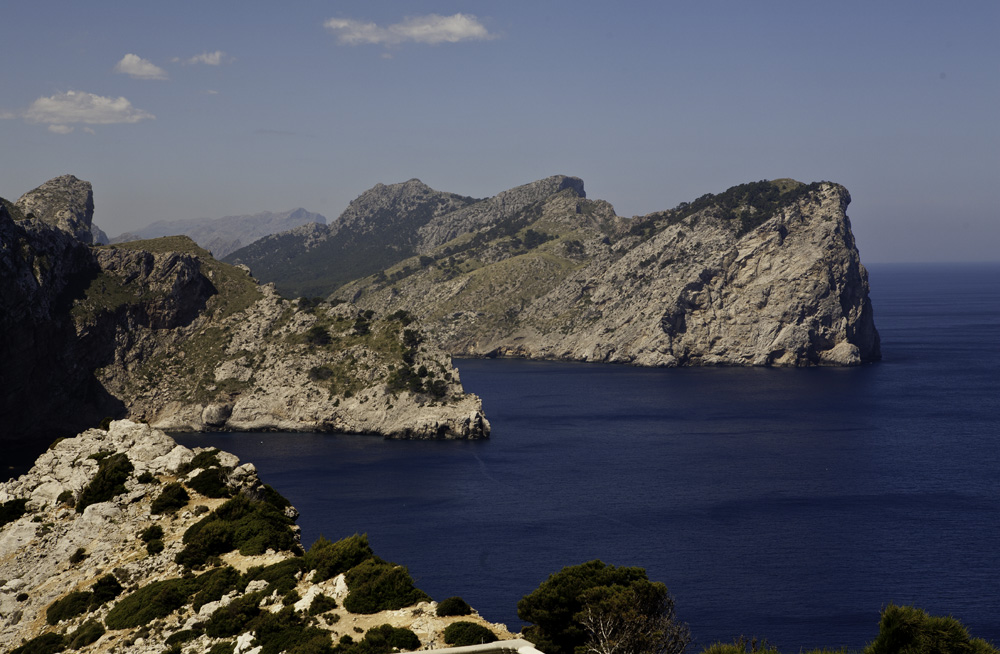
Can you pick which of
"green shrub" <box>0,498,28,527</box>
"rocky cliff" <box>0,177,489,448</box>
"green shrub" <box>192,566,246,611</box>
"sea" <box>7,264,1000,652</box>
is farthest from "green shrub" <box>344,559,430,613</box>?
"rocky cliff" <box>0,177,489,448</box>

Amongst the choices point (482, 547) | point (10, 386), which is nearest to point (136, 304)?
point (10, 386)

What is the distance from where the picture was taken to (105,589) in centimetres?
5291

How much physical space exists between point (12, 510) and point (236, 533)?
18.9m

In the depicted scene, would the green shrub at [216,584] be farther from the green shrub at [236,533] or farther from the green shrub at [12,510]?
the green shrub at [12,510]

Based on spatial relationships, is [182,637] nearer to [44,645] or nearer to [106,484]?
[44,645]

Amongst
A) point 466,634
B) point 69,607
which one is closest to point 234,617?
point 69,607

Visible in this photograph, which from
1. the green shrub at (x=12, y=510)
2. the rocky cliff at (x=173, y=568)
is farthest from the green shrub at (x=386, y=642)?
the green shrub at (x=12, y=510)

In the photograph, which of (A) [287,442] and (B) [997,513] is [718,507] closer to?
(B) [997,513]

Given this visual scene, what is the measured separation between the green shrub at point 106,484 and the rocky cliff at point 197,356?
81.3m

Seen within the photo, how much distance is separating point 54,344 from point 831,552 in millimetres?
114169

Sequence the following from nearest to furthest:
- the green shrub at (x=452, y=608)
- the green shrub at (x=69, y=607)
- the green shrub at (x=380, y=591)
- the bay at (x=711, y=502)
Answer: the green shrub at (x=452, y=608)
the green shrub at (x=380, y=591)
the green shrub at (x=69, y=607)
the bay at (x=711, y=502)

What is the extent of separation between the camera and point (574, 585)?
41.7m

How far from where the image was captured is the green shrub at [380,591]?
4303 centimetres

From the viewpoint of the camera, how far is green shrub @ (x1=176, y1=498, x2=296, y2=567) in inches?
2104
